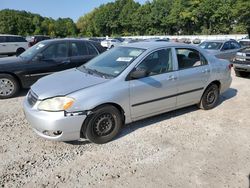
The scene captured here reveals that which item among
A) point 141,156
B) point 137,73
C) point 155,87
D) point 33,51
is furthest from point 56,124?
point 33,51

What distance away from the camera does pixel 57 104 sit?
371 cm

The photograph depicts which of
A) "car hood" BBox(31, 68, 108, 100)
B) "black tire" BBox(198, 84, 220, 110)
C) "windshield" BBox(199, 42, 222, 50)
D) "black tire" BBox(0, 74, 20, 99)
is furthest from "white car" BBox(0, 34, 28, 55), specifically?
"black tire" BBox(198, 84, 220, 110)

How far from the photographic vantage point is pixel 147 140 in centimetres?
426

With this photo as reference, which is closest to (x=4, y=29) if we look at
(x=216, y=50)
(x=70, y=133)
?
(x=216, y=50)

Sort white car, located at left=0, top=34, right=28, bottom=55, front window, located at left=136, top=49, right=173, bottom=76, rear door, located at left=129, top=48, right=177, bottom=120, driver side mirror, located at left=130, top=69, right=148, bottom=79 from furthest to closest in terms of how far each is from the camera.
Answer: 1. white car, located at left=0, top=34, right=28, bottom=55
2. front window, located at left=136, top=49, right=173, bottom=76
3. rear door, located at left=129, top=48, right=177, bottom=120
4. driver side mirror, located at left=130, top=69, right=148, bottom=79

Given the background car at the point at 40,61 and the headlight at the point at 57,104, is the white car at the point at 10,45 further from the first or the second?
the headlight at the point at 57,104

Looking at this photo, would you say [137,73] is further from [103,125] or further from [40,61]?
[40,61]

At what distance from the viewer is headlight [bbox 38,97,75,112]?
12.1 ft

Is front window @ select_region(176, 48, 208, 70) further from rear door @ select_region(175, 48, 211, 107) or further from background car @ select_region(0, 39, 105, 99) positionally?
background car @ select_region(0, 39, 105, 99)

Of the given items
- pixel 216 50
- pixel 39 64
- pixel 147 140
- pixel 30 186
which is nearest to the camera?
pixel 30 186

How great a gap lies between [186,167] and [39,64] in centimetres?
493

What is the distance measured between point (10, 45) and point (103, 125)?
16.1 metres

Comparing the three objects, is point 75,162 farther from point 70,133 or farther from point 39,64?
point 39,64

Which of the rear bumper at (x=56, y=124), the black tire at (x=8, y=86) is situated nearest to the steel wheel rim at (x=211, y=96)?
the rear bumper at (x=56, y=124)
